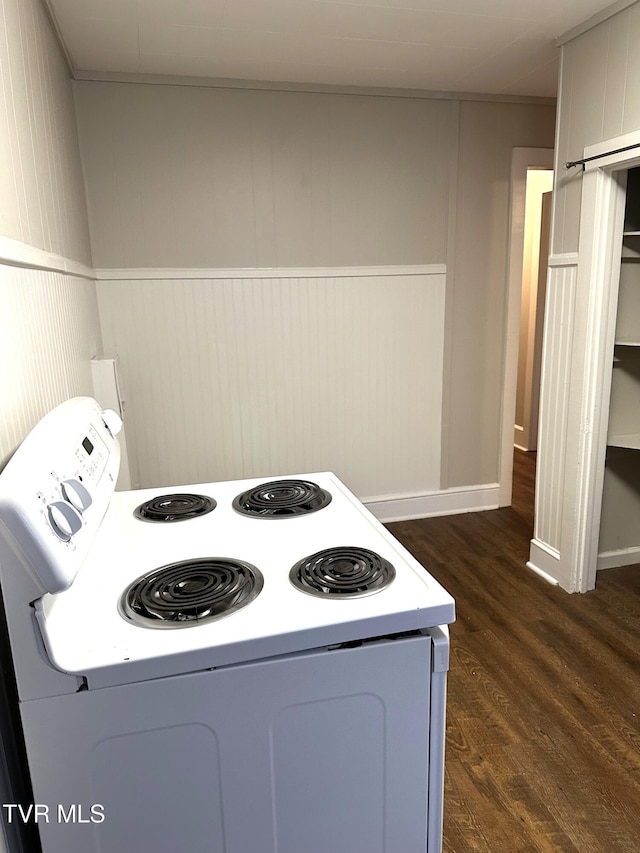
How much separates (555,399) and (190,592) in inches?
88.1

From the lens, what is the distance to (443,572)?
3.09 metres

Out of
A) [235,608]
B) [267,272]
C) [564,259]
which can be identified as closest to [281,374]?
[267,272]

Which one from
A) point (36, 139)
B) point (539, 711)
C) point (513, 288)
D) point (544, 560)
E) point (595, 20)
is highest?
point (595, 20)

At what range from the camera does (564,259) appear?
2695 millimetres

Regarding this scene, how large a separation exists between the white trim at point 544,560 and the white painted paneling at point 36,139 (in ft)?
8.08

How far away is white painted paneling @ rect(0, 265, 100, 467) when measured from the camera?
112 cm

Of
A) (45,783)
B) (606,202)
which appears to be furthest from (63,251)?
(606,202)

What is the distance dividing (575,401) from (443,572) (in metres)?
1.06

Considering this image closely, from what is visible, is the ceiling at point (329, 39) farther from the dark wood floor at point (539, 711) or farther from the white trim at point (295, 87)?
the dark wood floor at point (539, 711)

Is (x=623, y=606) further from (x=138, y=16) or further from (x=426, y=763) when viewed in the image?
(x=138, y=16)

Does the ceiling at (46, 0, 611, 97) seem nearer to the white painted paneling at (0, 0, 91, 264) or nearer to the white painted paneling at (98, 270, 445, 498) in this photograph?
the white painted paneling at (0, 0, 91, 264)

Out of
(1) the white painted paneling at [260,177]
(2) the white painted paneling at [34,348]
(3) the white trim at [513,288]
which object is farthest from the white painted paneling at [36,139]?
(3) the white trim at [513,288]

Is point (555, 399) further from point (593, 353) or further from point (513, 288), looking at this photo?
point (513, 288)

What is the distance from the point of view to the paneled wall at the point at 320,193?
2980mm
